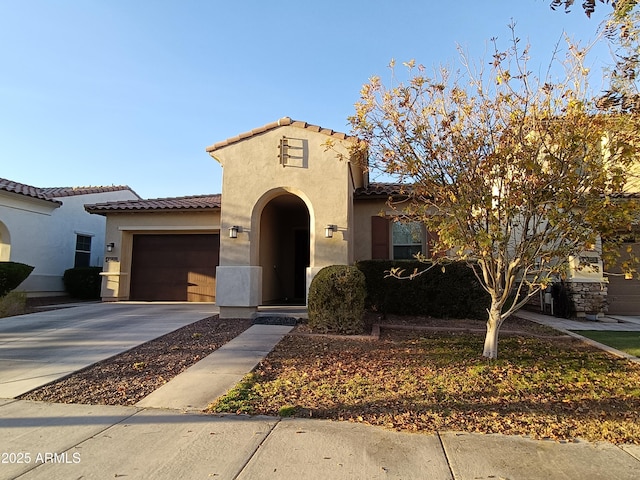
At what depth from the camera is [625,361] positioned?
6.19 metres

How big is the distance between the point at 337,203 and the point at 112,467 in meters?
7.01

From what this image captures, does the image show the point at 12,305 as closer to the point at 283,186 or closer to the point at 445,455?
the point at 283,186

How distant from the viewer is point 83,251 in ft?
57.3

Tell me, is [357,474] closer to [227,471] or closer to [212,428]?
[227,471]

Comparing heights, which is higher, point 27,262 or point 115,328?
point 27,262

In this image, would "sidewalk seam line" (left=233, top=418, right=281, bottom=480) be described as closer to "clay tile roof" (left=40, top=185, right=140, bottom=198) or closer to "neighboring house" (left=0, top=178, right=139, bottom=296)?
"neighboring house" (left=0, top=178, right=139, bottom=296)

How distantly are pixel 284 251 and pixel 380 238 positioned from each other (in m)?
3.90

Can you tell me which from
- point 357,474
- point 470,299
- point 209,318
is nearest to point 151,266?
point 209,318

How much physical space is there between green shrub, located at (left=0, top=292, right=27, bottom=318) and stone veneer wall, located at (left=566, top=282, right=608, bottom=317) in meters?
15.5

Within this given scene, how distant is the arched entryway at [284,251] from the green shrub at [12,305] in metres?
6.67

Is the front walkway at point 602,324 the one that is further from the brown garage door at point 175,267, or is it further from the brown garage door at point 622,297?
the brown garage door at point 175,267

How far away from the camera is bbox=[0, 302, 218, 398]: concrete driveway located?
213 inches

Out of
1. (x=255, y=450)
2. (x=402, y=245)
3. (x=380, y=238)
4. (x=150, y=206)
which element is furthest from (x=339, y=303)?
(x=150, y=206)

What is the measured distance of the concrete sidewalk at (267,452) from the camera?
2986 mm
